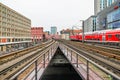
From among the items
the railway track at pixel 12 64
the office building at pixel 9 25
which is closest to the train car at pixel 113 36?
the railway track at pixel 12 64

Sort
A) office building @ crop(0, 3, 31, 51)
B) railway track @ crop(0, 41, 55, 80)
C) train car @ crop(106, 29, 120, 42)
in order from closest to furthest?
railway track @ crop(0, 41, 55, 80)
train car @ crop(106, 29, 120, 42)
office building @ crop(0, 3, 31, 51)

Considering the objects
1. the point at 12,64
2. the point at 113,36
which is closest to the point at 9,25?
the point at 113,36

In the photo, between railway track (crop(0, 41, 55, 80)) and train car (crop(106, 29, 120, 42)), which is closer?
railway track (crop(0, 41, 55, 80))

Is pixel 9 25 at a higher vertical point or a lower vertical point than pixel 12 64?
higher

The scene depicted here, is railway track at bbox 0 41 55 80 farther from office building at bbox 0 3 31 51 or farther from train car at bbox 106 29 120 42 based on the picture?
office building at bbox 0 3 31 51

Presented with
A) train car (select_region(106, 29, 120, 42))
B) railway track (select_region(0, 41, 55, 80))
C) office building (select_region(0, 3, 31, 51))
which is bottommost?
railway track (select_region(0, 41, 55, 80))

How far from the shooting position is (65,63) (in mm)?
28500

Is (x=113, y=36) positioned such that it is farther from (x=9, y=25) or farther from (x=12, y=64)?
(x=9, y=25)

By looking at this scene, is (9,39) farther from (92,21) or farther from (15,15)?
(92,21)

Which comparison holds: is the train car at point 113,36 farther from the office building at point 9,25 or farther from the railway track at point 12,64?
the office building at point 9,25

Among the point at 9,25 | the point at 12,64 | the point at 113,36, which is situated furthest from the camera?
the point at 9,25

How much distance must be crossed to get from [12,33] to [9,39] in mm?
8409

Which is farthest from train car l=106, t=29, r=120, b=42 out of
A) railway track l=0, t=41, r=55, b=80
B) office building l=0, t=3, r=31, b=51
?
office building l=0, t=3, r=31, b=51

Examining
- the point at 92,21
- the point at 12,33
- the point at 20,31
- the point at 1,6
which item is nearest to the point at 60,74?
the point at 1,6
